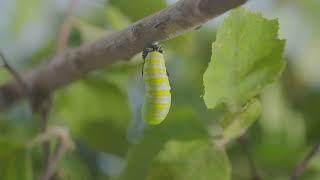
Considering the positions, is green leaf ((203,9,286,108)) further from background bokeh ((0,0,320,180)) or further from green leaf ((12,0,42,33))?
green leaf ((12,0,42,33))

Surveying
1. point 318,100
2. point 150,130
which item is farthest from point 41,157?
point 318,100

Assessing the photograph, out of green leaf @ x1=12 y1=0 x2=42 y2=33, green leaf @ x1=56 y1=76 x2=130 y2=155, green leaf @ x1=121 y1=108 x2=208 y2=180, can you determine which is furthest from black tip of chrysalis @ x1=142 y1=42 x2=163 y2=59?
green leaf @ x1=12 y1=0 x2=42 y2=33

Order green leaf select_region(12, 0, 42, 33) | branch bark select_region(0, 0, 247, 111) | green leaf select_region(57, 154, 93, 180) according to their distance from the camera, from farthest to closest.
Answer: green leaf select_region(12, 0, 42, 33) → green leaf select_region(57, 154, 93, 180) → branch bark select_region(0, 0, 247, 111)

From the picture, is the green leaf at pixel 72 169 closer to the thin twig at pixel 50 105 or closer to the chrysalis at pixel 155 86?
the thin twig at pixel 50 105

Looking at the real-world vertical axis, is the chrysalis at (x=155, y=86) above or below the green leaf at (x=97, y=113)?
below

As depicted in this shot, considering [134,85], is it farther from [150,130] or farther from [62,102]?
[150,130]

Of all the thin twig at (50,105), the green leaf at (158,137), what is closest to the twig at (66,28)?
the thin twig at (50,105)
